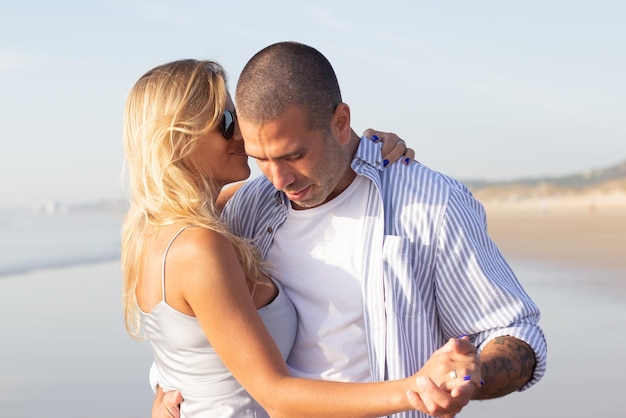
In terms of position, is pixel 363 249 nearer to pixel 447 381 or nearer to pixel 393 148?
pixel 393 148

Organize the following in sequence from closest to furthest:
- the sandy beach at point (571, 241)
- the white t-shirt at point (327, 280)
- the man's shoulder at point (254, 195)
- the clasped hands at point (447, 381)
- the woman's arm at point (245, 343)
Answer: the clasped hands at point (447, 381), the woman's arm at point (245, 343), the white t-shirt at point (327, 280), the man's shoulder at point (254, 195), the sandy beach at point (571, 241)

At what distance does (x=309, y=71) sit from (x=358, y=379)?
3.85ft

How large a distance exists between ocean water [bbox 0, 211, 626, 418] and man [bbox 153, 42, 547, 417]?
3275 mm

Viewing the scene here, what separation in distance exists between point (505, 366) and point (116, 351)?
612cm

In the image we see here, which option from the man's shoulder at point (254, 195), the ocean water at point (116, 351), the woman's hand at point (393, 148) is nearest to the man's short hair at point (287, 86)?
the woman's hand at point (393, 148)

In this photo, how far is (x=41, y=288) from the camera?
13.9 m

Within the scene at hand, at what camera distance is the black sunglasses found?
365 centimetres

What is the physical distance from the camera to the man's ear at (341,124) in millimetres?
3496

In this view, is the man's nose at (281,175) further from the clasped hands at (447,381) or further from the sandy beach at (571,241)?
the sandy beach at (571,241)

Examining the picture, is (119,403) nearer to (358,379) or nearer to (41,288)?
(358,379)

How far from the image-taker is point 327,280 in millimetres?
3488

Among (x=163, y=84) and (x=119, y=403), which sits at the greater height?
(x=163, y=84)

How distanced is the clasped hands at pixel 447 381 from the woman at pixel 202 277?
31mm

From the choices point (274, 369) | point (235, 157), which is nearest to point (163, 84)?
point (235, 157)
